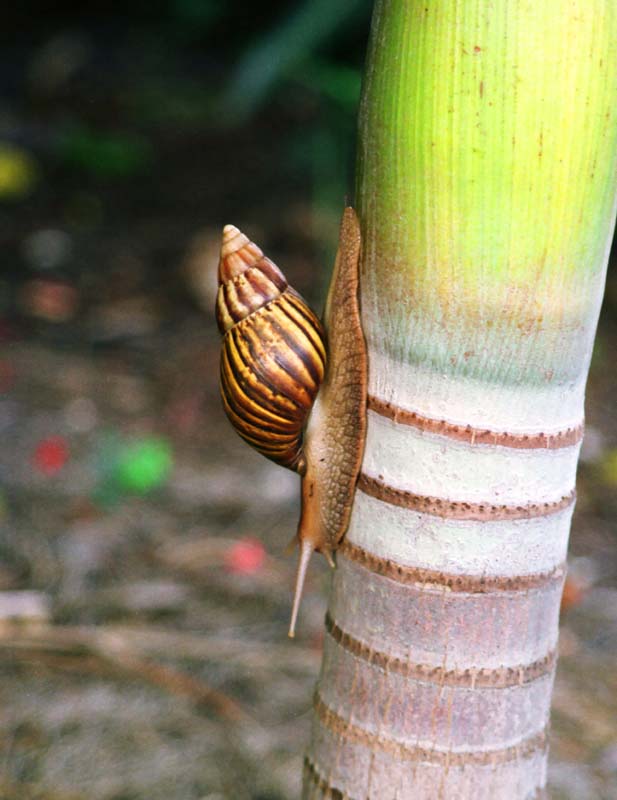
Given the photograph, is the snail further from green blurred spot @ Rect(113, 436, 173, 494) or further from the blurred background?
green blurred spot @ Rect(113, 436, 173, 494)

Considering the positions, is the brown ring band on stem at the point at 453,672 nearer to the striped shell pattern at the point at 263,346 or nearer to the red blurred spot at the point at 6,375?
the striped shell pattern at the point at 263,346

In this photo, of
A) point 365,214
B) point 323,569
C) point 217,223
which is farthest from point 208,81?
point 365,214

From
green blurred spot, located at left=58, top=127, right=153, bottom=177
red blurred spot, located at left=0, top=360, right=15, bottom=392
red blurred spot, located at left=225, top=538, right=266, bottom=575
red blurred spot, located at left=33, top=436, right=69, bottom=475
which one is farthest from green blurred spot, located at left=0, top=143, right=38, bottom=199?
red blurred spot, located at left=225, top=538, right=266, bottom=575

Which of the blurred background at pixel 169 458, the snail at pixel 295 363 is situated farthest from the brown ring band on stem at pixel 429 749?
the blurred background at pixel 169 458

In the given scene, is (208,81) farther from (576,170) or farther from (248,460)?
(576,170)

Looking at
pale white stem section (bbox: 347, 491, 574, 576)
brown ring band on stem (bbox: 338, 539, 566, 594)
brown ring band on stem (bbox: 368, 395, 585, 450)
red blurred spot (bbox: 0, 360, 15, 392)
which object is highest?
brown ring band on stem (bbox: 368, 395, 585, 450)

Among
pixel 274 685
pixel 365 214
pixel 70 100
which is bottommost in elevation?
pixel 274 685
